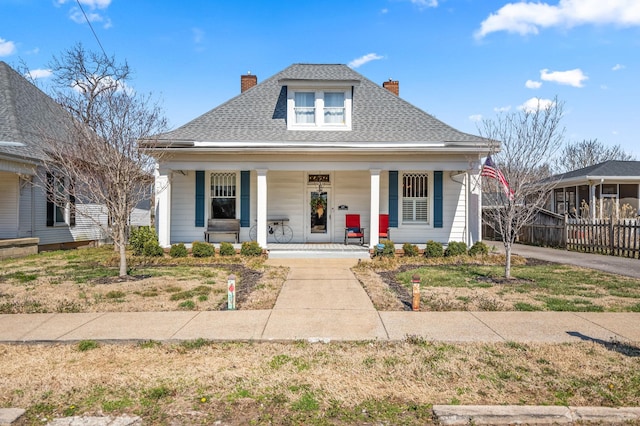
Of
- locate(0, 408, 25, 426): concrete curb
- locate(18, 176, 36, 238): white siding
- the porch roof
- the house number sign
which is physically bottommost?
locate(0, 408, 25, 426): concrete curb

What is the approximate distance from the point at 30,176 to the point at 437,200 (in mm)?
14662

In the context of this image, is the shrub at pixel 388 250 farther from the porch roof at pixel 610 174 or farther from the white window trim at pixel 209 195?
→ the porch roof at pixel 610 174

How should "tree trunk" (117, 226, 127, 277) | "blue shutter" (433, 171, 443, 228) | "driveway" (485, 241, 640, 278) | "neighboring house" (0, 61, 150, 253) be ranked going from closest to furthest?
"tree trunk" (117, 226, 127, 277) < "driveway" (485, 241, 640, 278) < "neighboring house" (0, 61, 150, 253) < "blue shutter" (433, 171, 443, 228)

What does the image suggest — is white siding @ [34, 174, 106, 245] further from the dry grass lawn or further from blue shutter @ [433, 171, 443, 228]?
blue shutter @ [433, 171, 443, 228]

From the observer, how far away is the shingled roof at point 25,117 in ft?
47.8

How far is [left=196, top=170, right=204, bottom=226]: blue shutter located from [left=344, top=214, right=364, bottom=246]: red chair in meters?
5.16

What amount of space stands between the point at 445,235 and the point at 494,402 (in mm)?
11591

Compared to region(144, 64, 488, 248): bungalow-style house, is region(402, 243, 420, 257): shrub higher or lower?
lower

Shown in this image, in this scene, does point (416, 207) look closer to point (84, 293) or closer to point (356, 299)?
point (356, 299)

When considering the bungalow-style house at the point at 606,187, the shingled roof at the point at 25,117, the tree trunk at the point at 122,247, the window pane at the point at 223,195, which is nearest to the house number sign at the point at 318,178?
the window pane at the point at 223,195

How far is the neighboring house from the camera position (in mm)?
14227

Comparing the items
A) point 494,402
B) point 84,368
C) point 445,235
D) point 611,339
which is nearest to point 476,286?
point 611,339

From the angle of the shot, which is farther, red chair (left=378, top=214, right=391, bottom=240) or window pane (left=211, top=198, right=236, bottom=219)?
window pane (left=211, top=198, right=236, bottom=219)

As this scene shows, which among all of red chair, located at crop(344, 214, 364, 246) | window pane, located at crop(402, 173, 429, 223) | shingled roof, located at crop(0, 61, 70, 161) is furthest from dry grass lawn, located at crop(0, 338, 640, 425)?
shingled roof, located at crop(0, 61, 70, 161)
